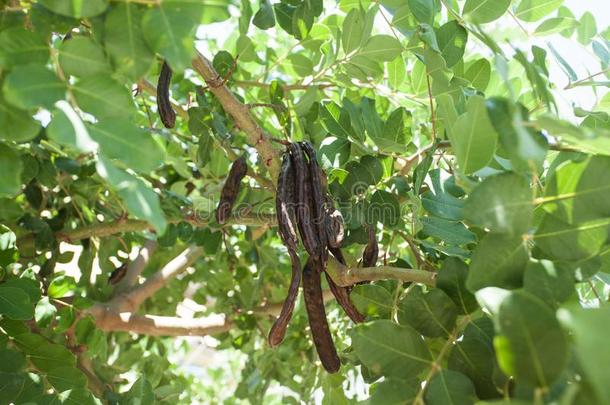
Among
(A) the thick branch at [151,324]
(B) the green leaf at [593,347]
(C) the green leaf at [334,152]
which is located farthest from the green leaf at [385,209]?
(A) the thick branch at [151,324]

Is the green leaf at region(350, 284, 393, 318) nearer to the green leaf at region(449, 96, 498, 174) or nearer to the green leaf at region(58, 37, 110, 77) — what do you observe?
the green leaf at region(449, 96, 498, 174)

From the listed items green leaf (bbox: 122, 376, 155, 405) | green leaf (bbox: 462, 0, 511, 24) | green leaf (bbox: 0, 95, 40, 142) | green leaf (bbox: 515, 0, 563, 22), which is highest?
green leaf (bbox: 515, 0, 563, 22)

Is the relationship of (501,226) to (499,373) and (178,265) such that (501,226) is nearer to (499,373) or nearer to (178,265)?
(499,373)

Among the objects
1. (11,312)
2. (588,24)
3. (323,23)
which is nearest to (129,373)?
(11,312)

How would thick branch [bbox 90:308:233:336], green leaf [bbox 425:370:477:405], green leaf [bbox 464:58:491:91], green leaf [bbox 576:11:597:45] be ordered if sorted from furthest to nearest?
thick branch [bbox 90:308:233:336], green leaf [bbox 576:11:597:45], green leaf [bbox 464:58:491:91], green leaf [bbox 425:370:477:405]

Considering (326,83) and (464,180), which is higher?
(326,83)

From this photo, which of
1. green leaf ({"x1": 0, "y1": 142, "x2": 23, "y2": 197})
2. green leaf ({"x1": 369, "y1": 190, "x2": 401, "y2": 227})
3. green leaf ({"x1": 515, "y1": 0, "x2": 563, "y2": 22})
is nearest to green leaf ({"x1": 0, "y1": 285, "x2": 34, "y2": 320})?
green leaf ({"x1": 0, "y1": 142, "x2": 23, "y2": 197})

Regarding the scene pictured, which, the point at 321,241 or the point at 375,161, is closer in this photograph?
the point at 321,241

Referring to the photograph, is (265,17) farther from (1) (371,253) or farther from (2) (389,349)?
(2) (389,349)
